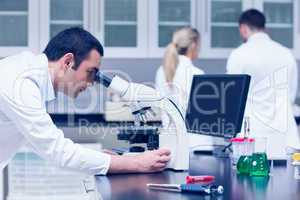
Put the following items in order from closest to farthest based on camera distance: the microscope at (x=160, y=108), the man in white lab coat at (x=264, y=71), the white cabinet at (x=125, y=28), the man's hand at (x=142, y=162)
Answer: the man's hand at (x=142, y=162) < the microscope at (x=160, y=108) < the man in white lab coat at (x=264, y=71) < the white cabinet at (x=125, y=28)

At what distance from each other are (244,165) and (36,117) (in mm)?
774

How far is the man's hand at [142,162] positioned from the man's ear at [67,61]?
354 millimetres

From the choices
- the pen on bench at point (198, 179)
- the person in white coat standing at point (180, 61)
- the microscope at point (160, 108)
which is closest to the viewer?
the pen on bench at point (198, 179)

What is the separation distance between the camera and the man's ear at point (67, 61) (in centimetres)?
197

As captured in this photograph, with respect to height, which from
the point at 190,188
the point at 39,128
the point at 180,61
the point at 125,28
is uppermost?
the point at 125,28

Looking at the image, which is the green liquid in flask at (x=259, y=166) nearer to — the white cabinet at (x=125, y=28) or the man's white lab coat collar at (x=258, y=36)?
the man's white lab coat collar at (x=258, y=36)

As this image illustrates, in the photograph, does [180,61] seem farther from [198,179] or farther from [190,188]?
[190,188]

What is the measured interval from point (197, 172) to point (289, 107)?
1482 mm

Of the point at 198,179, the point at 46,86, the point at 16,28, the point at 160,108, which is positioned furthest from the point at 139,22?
the point at 198,179

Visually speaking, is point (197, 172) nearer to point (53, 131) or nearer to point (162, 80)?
point (53, 131)

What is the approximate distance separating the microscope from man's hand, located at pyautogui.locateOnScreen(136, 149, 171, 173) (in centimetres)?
8

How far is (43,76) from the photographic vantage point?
6.13 feet

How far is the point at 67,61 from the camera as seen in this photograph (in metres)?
1.98

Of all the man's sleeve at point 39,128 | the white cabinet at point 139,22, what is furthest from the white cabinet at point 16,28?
the man's sleeve at point 39,128
